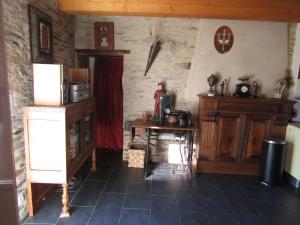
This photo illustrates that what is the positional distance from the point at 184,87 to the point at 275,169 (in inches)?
73.2

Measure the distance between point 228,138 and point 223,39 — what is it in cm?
162

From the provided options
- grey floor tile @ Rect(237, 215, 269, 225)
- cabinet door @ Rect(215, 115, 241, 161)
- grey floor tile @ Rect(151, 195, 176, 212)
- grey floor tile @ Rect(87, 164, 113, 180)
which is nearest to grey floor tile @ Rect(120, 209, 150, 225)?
grey floor tile @ Rect(151, 195, 176, 212)

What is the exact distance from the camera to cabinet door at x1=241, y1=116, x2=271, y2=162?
11.1 ft

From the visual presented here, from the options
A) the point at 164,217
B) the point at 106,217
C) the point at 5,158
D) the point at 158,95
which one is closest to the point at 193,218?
the point at 164,217

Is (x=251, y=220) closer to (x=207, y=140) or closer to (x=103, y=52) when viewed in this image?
(x=207, y=140)

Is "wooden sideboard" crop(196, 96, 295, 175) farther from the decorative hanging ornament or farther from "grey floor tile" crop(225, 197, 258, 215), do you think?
the decorative hanging ornament

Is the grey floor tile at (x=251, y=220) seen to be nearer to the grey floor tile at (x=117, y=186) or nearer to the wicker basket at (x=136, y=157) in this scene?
the grey floor tile at (x=117, y=186)

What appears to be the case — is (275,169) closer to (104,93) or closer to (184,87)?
(184,87)

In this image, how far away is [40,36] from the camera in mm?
2500

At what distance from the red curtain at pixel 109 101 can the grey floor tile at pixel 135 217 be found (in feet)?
6.79

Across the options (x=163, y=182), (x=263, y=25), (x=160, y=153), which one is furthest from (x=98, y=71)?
(x=263, y=25)

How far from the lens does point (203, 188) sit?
10.1 ft

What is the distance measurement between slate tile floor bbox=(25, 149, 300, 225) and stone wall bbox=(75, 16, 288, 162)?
1.36 meters

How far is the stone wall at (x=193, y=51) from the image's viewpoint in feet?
11.5
